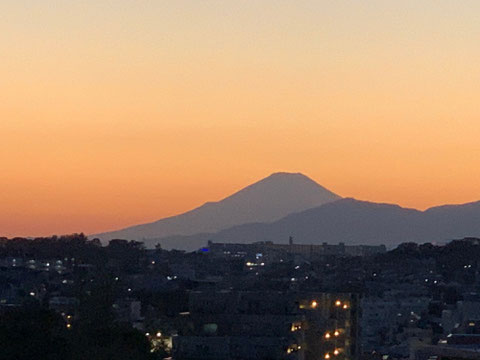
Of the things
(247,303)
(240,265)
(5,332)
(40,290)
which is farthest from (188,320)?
(240,265)

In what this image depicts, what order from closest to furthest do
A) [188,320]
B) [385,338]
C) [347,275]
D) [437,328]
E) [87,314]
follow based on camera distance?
[87,314], [188,320], [437,328], [385,338], [347,275]

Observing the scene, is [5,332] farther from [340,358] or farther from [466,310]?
[466,310]

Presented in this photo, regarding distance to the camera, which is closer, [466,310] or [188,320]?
[188,320]

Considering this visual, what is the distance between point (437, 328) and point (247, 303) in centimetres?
2801

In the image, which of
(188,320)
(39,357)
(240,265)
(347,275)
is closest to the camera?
(39,357)

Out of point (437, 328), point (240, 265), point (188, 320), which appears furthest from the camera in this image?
point (240, 265)

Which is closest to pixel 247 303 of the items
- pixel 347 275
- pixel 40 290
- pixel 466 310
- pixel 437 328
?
pixel 437 328

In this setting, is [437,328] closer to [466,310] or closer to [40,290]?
[466,310]

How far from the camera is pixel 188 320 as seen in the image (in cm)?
5672

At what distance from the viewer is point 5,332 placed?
40375mm

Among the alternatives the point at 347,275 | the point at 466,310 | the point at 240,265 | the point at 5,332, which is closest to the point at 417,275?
the point at 347,275

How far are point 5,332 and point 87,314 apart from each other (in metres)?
11.1

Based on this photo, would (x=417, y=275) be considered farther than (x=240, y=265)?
No

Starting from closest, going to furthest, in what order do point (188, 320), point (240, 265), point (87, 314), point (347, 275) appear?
point (87, 314), point (188, 320), point (347, 275), point (240, 265)
